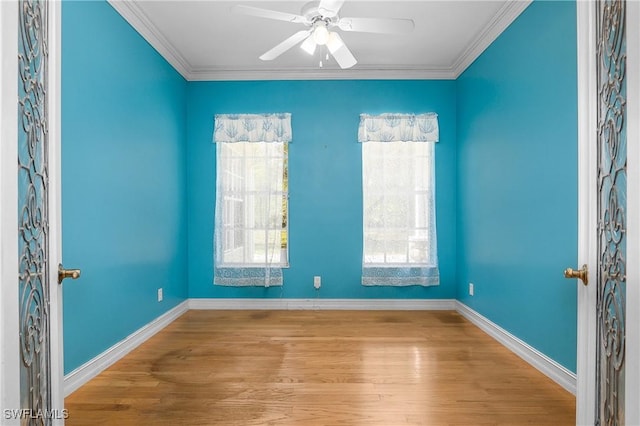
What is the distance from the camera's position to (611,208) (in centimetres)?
115

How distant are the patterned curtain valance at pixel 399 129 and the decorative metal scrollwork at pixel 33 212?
3.38 meters

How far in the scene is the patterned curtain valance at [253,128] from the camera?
4.27 meters

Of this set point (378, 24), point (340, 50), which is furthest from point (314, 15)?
point (378, 24)

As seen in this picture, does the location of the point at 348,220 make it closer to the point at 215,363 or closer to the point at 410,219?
the point at 410,219

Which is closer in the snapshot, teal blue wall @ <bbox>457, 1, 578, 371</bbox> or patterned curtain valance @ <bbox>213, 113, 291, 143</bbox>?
teal blue wall @ <bbox>457, 1, 578, 371</bbox>

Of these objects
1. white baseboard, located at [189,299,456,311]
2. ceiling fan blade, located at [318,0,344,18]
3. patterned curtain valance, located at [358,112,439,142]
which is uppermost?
ceiling fan blade, located at [318,0,344,18]

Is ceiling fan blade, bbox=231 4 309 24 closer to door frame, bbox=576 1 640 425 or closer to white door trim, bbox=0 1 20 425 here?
white door trim, bbox=0 1 20 425

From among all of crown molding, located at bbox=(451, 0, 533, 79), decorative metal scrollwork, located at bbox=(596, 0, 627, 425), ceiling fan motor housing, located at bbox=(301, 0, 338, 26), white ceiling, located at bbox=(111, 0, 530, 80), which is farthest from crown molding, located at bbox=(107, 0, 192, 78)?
decorative metal scrollwork, located at bbox=(596, 0, 627, 425)

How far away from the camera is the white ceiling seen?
304 centimetres

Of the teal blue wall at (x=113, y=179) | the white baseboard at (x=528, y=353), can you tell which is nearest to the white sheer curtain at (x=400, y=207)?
the white baseboard at (x=528, y=353)

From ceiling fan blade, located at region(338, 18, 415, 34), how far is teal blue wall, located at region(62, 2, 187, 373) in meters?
1.64

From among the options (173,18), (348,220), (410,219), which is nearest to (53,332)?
(173,18)

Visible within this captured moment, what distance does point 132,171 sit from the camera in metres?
3.05

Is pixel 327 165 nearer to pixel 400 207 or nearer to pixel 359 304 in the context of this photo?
pixel 400 207
